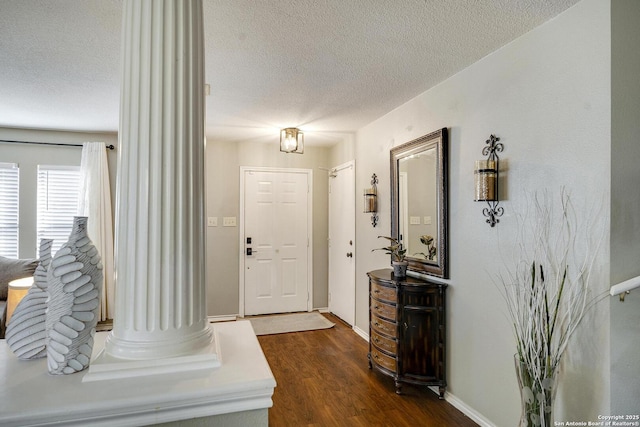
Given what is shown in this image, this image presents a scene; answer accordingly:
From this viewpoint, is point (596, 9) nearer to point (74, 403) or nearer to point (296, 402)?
point (74, 403)

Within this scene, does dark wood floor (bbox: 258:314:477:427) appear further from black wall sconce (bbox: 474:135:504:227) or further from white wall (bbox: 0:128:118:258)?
white wall (bbox: 0:128:118:258)

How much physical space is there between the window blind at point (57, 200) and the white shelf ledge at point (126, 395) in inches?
145

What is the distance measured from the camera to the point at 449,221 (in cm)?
266

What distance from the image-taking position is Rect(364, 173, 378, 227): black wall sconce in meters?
3.78

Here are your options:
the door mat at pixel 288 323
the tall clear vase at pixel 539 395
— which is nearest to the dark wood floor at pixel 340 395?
the door mat at pixel 288 323

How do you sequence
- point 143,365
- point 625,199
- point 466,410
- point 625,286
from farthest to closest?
point 466,410, point 625,199, point 625,286, point 143,365

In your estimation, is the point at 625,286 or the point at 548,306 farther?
the point at 548,306

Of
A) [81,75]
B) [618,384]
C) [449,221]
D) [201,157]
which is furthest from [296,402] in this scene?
[81,75]

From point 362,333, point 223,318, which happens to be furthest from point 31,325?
point 223,318

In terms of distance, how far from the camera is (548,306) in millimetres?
1841

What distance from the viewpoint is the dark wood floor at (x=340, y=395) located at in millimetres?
2391

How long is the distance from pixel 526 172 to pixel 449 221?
716mm

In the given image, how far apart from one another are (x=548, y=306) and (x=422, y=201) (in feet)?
4.31

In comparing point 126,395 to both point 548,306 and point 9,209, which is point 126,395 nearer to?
point 548,306
